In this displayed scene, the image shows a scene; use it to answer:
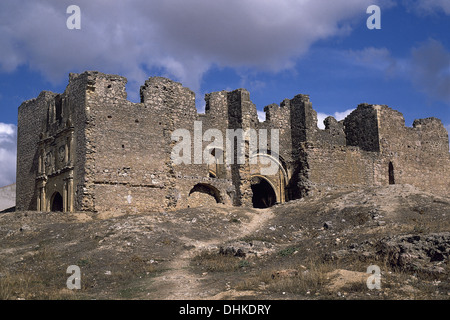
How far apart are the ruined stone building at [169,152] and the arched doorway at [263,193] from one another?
0.06m

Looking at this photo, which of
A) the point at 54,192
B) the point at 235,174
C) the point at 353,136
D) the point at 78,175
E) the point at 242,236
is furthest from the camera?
the point at 353,136

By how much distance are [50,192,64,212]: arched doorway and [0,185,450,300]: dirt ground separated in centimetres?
388

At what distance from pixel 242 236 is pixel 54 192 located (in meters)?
10.0

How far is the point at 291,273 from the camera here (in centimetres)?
1075

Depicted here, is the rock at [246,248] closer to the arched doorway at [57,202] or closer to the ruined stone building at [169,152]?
the ruined stone building at [169,152]

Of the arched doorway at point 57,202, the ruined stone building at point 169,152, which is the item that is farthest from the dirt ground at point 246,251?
the arched doorway at point 57,202

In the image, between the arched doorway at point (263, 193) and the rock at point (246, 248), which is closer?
the rock at point (246, 248)

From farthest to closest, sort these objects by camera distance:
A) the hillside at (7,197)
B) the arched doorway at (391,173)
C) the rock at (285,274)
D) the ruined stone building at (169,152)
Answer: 1. the hillside at (7,197)
2. the arched doorway at (391,173)
3. the ruined stone building at (169,152)
4. the rock at (285,274)

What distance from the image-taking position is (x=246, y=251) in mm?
13750

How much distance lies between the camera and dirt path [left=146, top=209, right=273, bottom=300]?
32.1ft

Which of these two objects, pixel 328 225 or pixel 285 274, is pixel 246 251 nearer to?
pixel 285 274

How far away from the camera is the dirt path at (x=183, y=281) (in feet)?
32.1

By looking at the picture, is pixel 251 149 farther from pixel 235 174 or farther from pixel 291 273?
pixel 291 273
